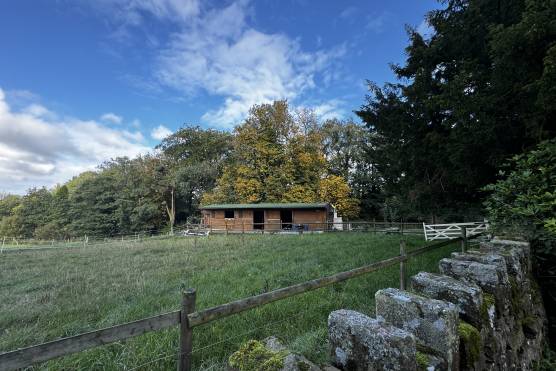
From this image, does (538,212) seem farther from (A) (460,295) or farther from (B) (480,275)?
(A) (460,295)

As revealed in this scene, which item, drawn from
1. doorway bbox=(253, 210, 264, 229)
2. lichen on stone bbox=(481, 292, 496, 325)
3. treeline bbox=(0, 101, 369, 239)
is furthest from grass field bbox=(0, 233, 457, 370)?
treeline bbox=(0, 101, 369, 239)

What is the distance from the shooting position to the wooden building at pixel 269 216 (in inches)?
913

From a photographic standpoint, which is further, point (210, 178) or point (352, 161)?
point (210, 178)

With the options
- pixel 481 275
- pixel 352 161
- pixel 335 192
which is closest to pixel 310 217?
pixel 335 192

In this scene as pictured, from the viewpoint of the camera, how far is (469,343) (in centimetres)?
157

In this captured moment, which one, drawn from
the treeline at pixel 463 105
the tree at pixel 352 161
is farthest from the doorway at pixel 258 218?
the treeline at pixel 463 105

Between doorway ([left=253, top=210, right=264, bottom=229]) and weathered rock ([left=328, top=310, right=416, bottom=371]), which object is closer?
weathered rock ([left=328, top=310, right=416, bottom=371])

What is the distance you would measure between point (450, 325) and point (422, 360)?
241 mm

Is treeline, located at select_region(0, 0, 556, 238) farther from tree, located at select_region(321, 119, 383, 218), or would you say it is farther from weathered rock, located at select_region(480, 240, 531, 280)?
tree, located at select_region(321, 119, 383, 218)

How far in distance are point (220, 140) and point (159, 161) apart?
9.17 metres

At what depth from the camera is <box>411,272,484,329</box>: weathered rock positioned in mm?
1705

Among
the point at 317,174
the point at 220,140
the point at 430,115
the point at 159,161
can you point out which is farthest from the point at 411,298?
the point at 159,161

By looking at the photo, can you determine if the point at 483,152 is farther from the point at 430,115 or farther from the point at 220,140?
the point at 220,140

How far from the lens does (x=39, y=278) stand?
27.3 feet
